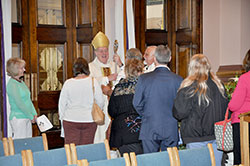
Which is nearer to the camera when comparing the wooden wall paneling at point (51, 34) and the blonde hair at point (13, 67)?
the blonde hair at point (13, 67)

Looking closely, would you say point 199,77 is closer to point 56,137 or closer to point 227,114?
point 227,114

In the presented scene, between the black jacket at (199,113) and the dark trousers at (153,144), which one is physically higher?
the black jacket at (199,113)

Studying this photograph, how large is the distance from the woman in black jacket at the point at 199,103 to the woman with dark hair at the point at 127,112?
0.67 meters

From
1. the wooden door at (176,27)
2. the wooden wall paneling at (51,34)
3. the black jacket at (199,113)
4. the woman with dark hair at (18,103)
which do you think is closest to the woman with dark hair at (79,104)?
the woman with dark hair at (18,103)

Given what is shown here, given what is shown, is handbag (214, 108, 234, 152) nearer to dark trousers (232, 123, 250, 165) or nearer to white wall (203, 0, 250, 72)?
dark trousers (232, 123, 250, 165)

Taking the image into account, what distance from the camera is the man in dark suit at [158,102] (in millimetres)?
3469

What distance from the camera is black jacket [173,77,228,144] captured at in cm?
318

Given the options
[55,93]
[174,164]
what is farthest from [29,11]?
[174,164]

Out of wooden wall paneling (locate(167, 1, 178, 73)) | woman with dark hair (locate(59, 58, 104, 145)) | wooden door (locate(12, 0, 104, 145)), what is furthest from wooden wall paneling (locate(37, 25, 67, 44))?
wooden wall paneling (locate(167, 1, 178, 73))

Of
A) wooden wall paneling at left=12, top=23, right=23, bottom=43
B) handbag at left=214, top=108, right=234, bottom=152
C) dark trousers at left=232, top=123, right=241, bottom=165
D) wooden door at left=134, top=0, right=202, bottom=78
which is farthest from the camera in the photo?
wooden door at left=134, top=0, right=202, bottom=78

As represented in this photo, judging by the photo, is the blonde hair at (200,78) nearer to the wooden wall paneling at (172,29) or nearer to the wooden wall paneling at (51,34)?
the wooden wall paneling at (51,34)

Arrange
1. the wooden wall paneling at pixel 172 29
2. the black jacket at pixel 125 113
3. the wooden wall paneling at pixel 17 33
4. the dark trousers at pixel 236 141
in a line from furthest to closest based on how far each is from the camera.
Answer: the wooden wall paneling at pixel 172 29
the wooden wall paneling at pixel 17 33
the black jacket at pixel 125 113
the dark trousers at pixel 236 141

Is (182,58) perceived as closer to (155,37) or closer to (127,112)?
(155,37)

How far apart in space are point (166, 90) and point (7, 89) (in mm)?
1893
